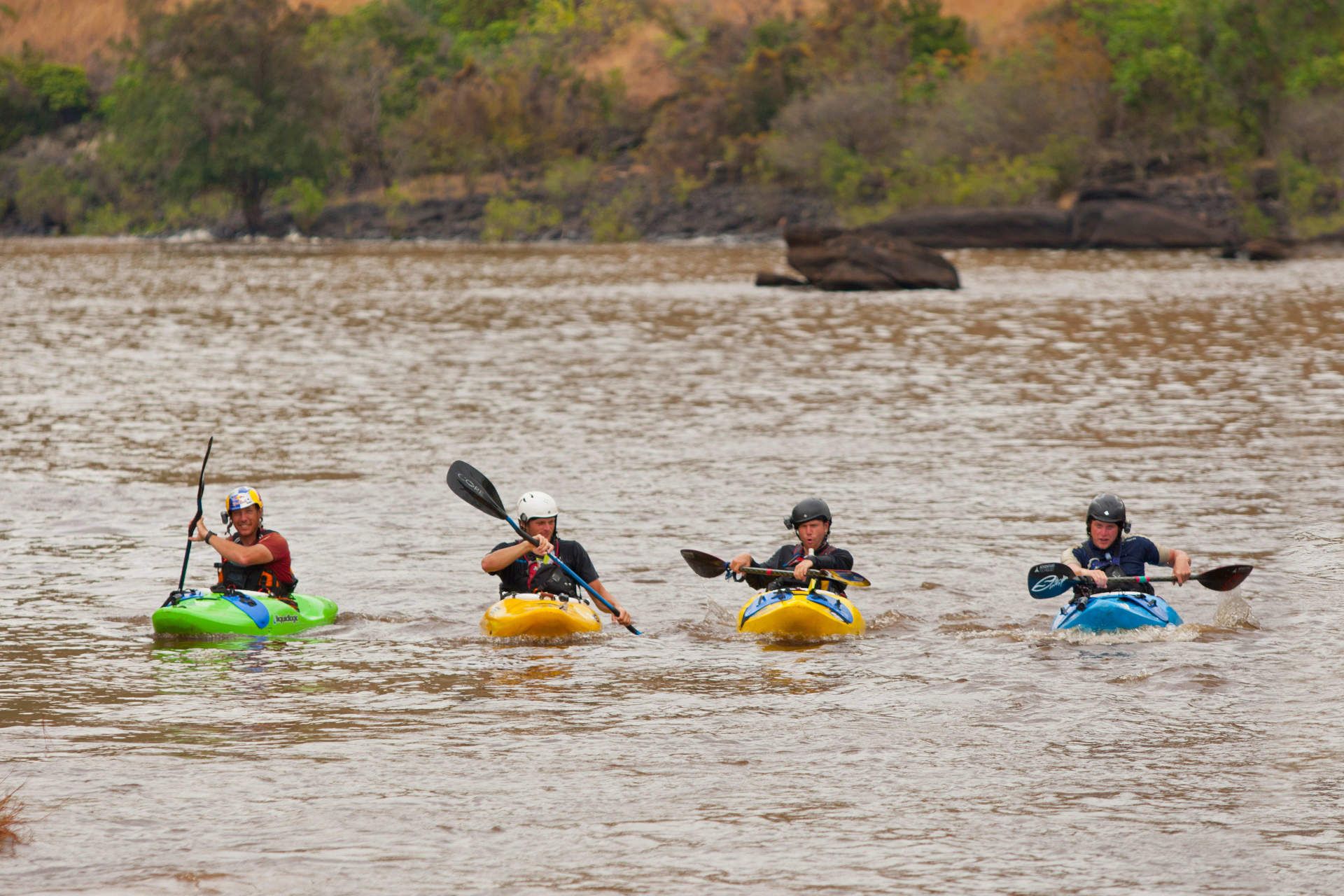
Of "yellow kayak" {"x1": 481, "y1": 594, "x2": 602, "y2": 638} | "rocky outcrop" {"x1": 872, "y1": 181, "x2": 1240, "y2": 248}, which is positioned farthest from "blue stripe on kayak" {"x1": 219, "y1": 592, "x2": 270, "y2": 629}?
"rocky outcrop" {"x1": 872, "y1": 181, "x2": 1240, "y2": 248}

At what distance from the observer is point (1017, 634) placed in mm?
12734

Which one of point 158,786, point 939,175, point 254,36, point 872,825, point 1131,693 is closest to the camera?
point 872,825

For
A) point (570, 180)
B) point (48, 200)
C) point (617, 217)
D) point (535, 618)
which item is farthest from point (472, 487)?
point (48, 200)

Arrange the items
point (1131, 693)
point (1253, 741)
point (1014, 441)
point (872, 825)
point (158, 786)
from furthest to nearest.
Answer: point (1014, 441), point (1131, 693), point (1253, 741), point (158, 786), point (872, 825)

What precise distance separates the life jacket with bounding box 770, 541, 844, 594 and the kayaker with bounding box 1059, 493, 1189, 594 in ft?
5.45

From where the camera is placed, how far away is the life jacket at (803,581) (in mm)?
12875

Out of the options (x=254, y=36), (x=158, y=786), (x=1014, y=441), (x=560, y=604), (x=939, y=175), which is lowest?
(x=158, y=786)

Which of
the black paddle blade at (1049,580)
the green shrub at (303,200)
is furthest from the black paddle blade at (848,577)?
the green shrub at (303,200)

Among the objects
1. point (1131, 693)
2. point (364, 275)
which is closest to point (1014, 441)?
point (1131, 693)

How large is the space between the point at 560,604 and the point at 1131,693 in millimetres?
4042

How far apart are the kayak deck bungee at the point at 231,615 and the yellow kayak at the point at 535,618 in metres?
1.40

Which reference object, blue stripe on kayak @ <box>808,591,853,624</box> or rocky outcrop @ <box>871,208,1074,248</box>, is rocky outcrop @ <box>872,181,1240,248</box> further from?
blue stripe on kayak @ <box>808,591,853,624</box>

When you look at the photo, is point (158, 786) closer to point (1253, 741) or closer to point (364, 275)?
point (1253, 741)

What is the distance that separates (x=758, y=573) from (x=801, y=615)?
1.59ft
